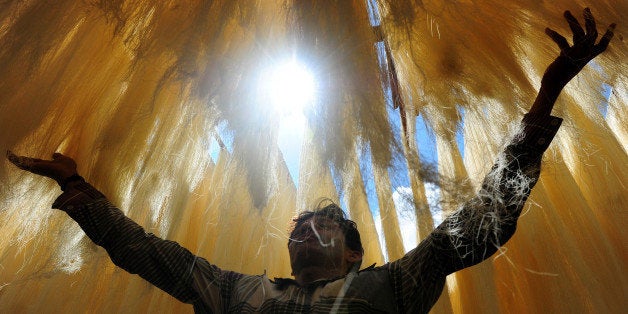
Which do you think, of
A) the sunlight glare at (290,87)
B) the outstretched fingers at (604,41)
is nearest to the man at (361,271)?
the outstretched fingers at (604,41)

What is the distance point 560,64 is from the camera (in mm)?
1319

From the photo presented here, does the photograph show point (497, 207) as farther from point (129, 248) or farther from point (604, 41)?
point (129, 248)

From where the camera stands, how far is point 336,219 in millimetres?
1602

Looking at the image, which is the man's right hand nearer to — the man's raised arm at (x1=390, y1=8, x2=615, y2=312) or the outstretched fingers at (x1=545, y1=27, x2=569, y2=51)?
the man's raised arm at (x1=390, y1=8, x2=615, y2=312)

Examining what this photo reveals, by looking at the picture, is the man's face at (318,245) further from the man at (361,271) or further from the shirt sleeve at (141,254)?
the shirt sleeve at (141,254)

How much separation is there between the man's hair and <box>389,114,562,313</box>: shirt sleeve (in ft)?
0.93

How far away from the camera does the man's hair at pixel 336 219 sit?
5.25 ft

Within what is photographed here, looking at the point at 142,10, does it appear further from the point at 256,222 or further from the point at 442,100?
the point at 442,100

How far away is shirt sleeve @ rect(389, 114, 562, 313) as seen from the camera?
1.29m

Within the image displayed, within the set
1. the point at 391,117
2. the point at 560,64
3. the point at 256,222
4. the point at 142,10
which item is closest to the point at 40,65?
the point at 142,10

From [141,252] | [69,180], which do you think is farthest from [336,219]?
[69,180]

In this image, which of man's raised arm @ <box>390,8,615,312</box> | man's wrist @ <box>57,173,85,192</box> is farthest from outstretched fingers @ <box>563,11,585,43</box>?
man's wrist @ <box>57,173,85,192</box>

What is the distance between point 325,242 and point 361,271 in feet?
0.55

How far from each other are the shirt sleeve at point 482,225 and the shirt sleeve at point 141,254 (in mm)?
535
